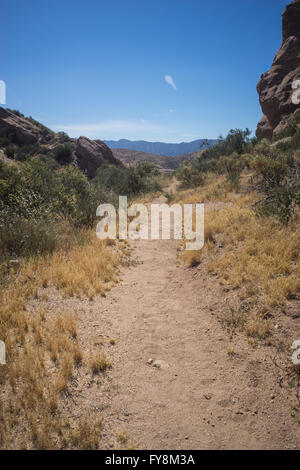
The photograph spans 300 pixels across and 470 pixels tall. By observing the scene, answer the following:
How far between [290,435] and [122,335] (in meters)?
2.55

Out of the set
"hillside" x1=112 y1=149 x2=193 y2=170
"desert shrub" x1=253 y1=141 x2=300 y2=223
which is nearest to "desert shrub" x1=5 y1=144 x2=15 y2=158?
"desert shrub" x1=253 y1=141 x2=300 y2=223

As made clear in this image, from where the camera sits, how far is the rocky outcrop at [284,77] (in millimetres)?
24906

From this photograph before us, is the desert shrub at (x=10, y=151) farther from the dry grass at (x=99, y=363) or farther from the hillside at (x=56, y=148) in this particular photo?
the dry grass at (x=99, y=363)

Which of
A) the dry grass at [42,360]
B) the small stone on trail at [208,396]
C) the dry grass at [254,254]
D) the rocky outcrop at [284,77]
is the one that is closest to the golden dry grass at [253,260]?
the dry grass at [254,254]

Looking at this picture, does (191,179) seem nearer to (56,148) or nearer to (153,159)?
(56,148)

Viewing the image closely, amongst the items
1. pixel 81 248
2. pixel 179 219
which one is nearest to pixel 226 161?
pixel 179 219

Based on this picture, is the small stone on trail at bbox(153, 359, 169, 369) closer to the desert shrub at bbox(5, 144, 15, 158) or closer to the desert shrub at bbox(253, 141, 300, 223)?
the desert shrub at bbox(253, 141, 300, 223)

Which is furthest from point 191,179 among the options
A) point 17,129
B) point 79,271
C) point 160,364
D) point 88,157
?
point 17,129

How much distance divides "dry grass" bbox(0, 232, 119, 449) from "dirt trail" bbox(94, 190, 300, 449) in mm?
480

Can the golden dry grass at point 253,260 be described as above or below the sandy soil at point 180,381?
above

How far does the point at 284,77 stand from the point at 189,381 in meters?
→ 33.9

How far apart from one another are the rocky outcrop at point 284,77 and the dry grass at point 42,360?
88.7ft

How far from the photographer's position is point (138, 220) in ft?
37.1

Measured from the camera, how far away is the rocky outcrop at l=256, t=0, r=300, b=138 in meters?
24.9
